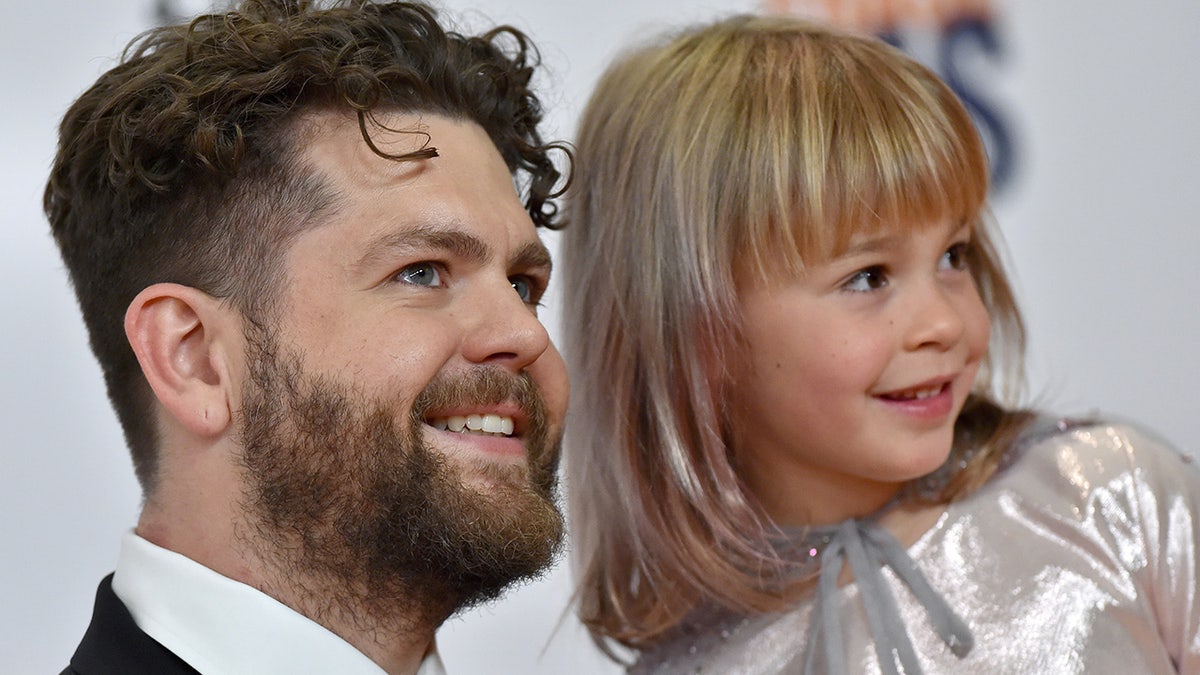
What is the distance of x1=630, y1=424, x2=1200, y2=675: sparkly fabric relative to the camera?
4.38 ft

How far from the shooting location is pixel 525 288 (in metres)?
1.35

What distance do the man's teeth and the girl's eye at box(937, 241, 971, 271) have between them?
19.0 inches

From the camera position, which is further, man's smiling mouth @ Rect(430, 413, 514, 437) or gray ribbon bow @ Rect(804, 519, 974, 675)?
gray ribbon bow @ Rect(804, 519, 974, 675)

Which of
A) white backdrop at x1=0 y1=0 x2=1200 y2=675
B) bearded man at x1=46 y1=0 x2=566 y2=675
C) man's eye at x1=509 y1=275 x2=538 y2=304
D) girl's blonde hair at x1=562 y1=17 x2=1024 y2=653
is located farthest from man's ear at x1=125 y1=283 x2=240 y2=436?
white backdrop at x1=0 y1=0 x2=1200 y2=675

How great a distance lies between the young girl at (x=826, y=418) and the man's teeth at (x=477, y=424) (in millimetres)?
282

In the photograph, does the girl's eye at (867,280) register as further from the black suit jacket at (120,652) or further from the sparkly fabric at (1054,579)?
the black suit jacket at (120,652)

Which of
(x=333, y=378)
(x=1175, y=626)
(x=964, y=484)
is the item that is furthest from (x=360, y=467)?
(x=1175, y=626)

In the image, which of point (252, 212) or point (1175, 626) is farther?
point (1175, 626)

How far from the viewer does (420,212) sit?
3.91 feet

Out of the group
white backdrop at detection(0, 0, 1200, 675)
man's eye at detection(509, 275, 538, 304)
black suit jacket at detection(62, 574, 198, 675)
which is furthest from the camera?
white backdrop at detection(0, 0, 1200, 675)

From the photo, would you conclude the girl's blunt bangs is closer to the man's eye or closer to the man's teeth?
the man's eye

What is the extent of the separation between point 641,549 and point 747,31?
0.55 metres

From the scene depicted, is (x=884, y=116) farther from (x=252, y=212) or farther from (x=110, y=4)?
(x=110, y=4)

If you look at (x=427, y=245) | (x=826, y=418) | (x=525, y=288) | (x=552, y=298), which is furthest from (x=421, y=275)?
(x=552, y=298)
